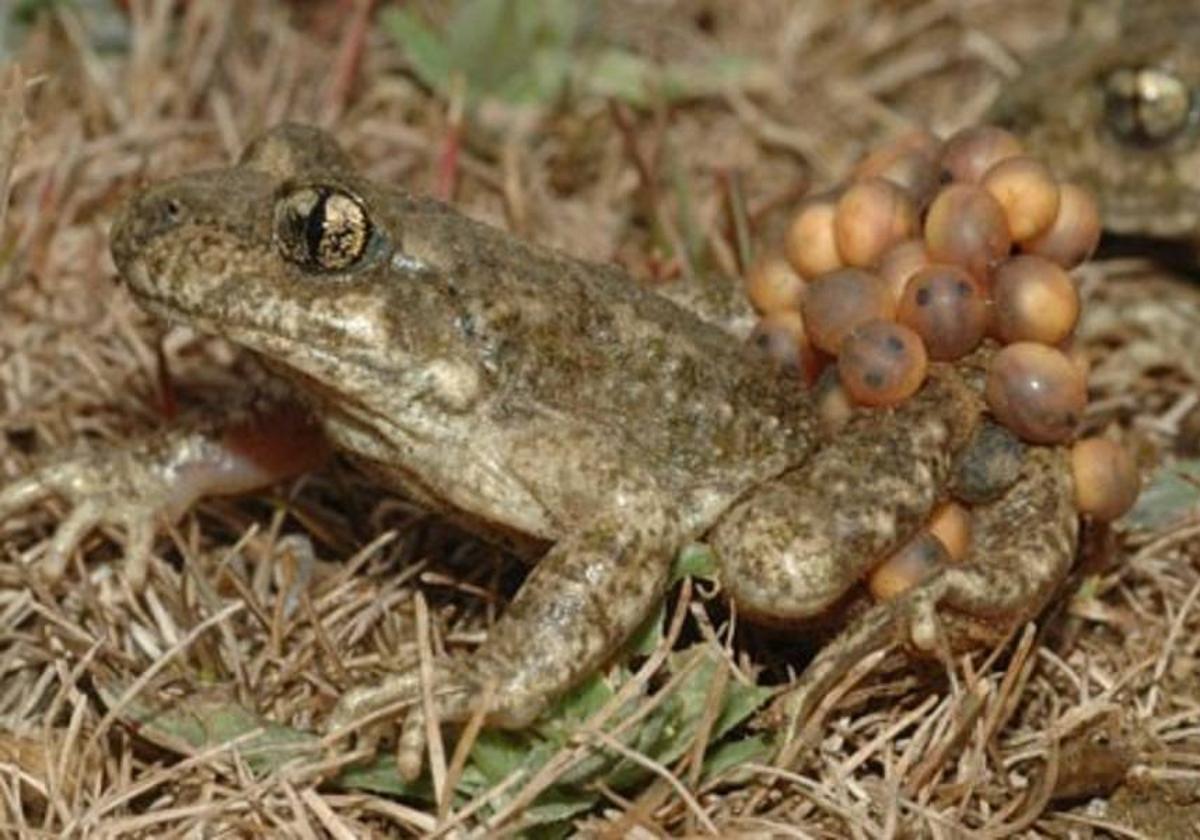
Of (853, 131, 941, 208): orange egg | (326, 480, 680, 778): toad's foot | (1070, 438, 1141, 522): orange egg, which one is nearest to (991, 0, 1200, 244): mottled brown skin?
(853, 131, 941, 208): orange egg

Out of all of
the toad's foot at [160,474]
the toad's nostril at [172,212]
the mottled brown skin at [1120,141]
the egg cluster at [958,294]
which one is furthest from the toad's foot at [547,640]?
the mottled brown skin at [1120,141]

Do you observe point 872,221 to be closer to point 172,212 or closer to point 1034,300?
point 1034,300

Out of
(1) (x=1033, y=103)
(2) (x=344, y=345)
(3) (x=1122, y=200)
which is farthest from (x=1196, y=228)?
(2) (x=344, y=345)

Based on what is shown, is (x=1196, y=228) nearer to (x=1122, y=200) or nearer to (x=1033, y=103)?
(x=1122, y=200)

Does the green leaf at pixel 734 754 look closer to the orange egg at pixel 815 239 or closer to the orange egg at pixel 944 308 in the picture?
the orange egg at pixel 944 308

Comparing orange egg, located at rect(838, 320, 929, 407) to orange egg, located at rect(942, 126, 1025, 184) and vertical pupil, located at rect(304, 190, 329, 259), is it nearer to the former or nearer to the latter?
orange egg, located at rect(942, 126, 1025, 184)
